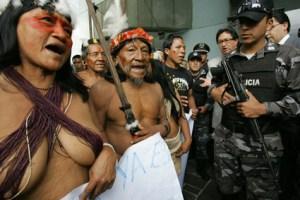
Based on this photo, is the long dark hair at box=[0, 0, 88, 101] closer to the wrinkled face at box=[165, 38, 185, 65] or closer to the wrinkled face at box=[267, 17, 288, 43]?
the wrinkled face at box=[165, 38, 185, 65]

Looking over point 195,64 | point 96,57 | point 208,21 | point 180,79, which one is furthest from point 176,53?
point 208,21

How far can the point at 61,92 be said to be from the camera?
5.49 feet

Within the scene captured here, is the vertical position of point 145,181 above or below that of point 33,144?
below

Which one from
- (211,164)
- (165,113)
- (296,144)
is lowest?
(211,164)

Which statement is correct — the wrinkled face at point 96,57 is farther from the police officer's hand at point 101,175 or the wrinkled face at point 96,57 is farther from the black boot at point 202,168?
the police officer's hand at point 101,175

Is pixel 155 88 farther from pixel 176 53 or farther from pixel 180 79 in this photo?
pixel 176 53

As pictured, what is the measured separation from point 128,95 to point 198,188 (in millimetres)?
2422

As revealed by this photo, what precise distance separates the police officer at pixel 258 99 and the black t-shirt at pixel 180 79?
64.4 inches

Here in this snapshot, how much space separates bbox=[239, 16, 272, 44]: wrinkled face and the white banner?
1.50m

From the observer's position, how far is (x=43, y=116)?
149 cm

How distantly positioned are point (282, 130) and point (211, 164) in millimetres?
2510

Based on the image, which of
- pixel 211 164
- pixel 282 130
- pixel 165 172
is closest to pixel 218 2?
pixel 211 164

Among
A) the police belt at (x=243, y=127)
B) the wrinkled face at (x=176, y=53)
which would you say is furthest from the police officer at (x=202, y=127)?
the police belt at (x=243, y=127)

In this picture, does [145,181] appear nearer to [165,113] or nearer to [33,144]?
[33,144]
